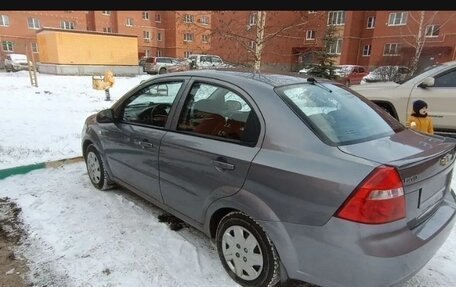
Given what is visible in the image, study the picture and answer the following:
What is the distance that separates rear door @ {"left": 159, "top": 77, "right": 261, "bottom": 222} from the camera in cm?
252

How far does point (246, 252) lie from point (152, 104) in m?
1.88

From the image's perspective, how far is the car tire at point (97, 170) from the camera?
14.1 feet

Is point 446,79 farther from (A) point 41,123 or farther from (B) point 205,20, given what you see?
(A) point 41,123

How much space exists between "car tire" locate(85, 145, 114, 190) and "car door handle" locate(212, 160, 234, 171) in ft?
7.10

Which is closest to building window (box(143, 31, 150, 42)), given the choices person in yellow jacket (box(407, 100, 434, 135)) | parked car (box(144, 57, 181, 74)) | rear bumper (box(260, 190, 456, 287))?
parked car (box(144, 57, 181, 74))

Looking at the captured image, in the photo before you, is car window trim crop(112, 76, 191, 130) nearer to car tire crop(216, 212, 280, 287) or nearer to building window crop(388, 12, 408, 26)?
car tire crop(216, 212, 280, 287)

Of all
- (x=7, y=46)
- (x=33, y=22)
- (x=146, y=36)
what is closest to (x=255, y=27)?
(x=7, y=46)

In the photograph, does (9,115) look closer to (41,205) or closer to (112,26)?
(41,205)

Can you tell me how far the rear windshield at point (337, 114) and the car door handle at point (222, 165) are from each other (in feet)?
2.04

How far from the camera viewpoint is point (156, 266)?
291cm

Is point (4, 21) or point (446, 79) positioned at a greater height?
point (4, 21)

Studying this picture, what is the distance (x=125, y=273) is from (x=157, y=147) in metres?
1.13

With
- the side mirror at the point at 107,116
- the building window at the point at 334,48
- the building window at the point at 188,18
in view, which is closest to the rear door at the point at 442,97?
the side mirror at the point at 107,116

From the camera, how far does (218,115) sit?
2.87m
